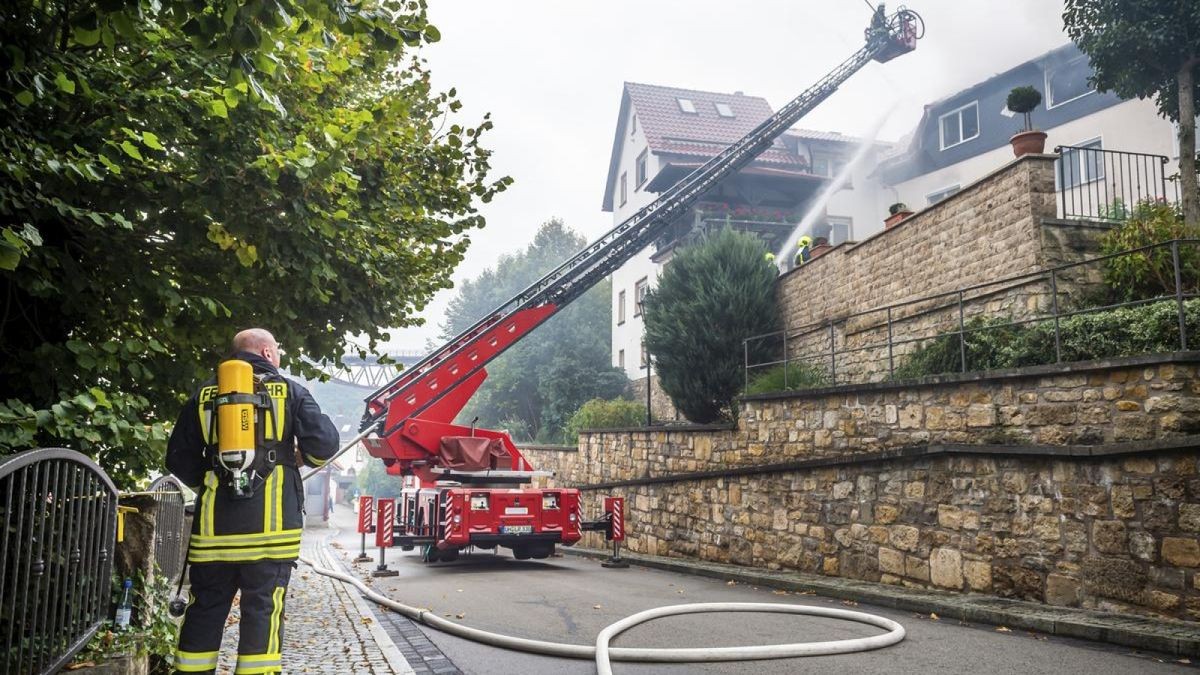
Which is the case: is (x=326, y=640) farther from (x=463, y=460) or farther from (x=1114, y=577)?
(x=463, y=460)

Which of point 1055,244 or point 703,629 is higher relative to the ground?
point 1055,244

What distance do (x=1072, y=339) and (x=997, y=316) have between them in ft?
9.60

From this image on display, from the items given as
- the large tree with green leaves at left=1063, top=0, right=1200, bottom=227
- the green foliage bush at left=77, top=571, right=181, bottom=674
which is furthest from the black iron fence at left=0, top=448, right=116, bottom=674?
the large tree with green leaves at left=1063, top=0, right=1200, bottom=227

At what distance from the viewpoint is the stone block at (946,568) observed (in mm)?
9617

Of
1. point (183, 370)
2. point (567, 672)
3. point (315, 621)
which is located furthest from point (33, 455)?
point (315, 621)

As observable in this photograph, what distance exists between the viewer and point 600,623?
26.6ft

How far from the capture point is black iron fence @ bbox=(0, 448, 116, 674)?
12.6ft

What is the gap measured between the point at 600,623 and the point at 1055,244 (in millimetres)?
8441

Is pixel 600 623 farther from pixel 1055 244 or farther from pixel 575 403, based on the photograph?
pixel 575 403

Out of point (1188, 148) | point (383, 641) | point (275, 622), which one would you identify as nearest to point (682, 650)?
point (383, 641)

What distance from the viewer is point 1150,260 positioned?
35.4ft

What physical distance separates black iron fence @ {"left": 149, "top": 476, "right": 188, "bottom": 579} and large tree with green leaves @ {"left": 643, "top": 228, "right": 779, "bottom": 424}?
399 inches

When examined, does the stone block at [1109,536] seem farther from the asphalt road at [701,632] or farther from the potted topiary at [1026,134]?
the potted topiary at [1026,134]

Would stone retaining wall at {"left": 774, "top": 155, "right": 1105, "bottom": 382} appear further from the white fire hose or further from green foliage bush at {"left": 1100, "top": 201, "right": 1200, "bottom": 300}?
the white fire hose
